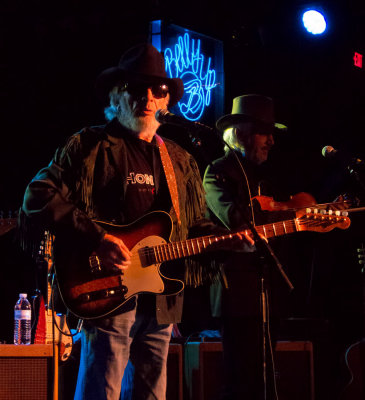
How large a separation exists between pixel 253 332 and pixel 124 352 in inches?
44.7

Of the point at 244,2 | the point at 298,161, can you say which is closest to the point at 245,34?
the point at 244,2

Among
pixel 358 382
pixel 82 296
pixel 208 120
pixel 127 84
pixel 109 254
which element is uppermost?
pixel 208 120

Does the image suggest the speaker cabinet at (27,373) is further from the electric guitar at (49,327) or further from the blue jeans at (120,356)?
the blue jeans at (120,356)

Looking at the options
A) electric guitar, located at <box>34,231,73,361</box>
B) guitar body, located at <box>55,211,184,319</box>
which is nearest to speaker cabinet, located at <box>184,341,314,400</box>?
electric guitar, located at <box>34,231,73,361</box>

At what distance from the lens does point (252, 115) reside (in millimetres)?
4309

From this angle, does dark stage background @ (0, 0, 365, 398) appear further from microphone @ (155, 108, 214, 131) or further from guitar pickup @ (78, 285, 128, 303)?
guitar pickup @ (78, 285, 128, 303)

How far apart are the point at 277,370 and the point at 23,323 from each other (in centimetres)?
206

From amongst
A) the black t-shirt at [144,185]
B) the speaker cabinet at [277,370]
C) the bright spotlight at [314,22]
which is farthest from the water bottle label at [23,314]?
the bright spotlight at [314,22]

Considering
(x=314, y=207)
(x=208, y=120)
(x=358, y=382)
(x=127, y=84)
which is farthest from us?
(x=208, y=120)

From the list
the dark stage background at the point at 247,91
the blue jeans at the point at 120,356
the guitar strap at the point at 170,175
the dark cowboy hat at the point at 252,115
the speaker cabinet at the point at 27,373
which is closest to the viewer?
the blue jeans at the point at 120,356

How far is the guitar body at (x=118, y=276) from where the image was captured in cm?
269

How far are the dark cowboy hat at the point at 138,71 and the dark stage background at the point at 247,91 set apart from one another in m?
1.72

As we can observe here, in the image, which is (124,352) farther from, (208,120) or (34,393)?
(208,120)

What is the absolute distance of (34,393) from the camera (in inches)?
137
